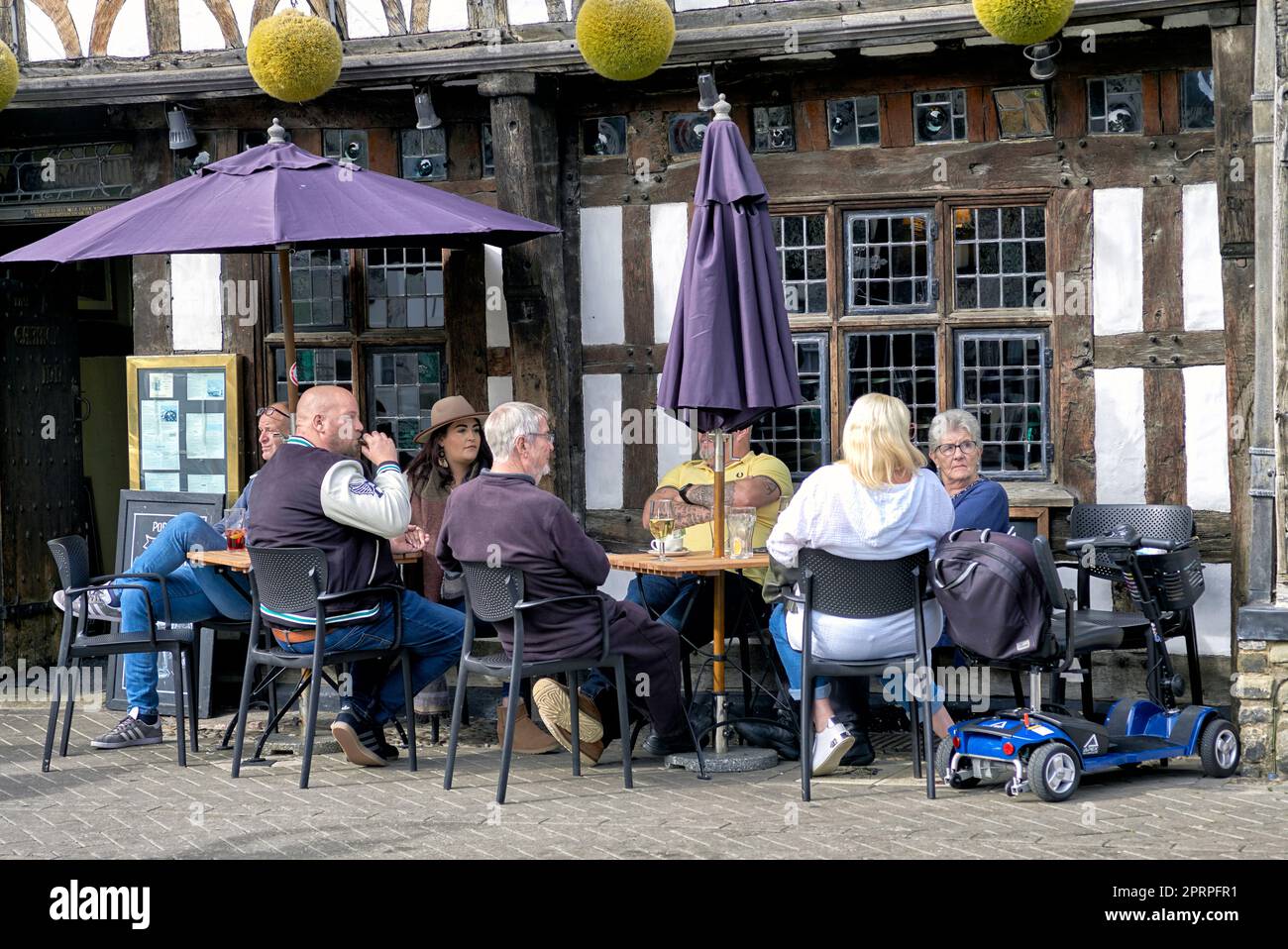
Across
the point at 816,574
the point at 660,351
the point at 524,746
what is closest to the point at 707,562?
the point at 816,574

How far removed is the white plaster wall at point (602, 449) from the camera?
8664 millimetres

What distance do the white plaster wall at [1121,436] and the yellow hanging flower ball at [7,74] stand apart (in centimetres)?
552

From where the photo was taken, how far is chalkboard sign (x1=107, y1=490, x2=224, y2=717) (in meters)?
8.50

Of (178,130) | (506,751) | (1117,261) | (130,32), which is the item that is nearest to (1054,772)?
(506,751)

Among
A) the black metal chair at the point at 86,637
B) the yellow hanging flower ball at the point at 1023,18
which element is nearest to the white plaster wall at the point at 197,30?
the black metal chair at the point at 86,637

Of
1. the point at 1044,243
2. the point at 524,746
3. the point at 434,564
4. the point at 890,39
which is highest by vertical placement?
the point at 890,39

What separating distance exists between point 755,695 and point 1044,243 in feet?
8.33

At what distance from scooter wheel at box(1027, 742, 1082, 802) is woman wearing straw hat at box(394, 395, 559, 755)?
2.68 metres

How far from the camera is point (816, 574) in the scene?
6.35m

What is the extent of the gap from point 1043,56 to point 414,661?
12.7 ft

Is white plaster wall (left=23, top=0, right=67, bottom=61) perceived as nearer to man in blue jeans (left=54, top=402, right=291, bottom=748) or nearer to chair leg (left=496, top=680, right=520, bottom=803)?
man in blue jeans (left=54, top=402, right=291, bottom=748)

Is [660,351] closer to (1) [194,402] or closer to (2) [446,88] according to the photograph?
(2) [446,88]

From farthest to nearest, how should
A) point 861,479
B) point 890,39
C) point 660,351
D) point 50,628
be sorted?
point 50,628, point 660,351, point 890,39, point 861,479

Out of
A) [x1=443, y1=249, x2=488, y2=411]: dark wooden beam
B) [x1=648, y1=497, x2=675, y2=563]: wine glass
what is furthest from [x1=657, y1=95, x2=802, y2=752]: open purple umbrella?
[x1=443, y1=249, x2=488, y2=411]: dark wooden beam
